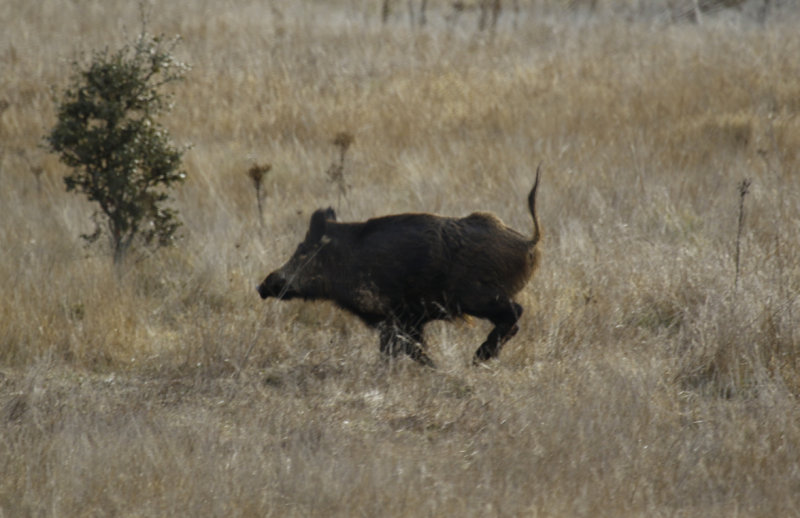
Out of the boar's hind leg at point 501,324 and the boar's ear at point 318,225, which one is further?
the boar's ear at point 318,225

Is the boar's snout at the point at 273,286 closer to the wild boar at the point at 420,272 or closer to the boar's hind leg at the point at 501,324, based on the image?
the wild boar at the point at 420,272

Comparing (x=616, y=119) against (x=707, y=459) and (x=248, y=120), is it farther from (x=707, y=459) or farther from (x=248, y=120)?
(x=707, y=459)

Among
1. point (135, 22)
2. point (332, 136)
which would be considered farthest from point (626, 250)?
point (135, 22)

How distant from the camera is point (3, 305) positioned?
595 centimetres

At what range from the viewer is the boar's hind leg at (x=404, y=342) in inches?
211

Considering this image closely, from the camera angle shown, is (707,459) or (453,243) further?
(453,243)

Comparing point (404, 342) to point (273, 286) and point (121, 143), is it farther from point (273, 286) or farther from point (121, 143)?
point (121, 143)

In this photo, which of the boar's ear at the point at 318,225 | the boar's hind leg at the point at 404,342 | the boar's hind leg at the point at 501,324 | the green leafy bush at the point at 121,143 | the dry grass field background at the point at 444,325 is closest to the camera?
the dry grass field background at the point at 444,325

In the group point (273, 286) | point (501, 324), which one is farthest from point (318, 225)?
point (501, 324)

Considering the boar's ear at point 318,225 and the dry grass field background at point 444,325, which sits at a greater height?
the boar's ear at point 318,225

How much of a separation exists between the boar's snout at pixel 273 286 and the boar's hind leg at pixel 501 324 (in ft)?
4.21

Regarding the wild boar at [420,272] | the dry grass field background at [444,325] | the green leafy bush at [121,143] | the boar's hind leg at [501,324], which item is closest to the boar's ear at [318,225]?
the wild boar at [420,272]

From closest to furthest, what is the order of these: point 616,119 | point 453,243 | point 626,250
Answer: point 453,243
point 626,250
point 616,119

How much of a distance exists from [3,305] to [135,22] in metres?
13.8
